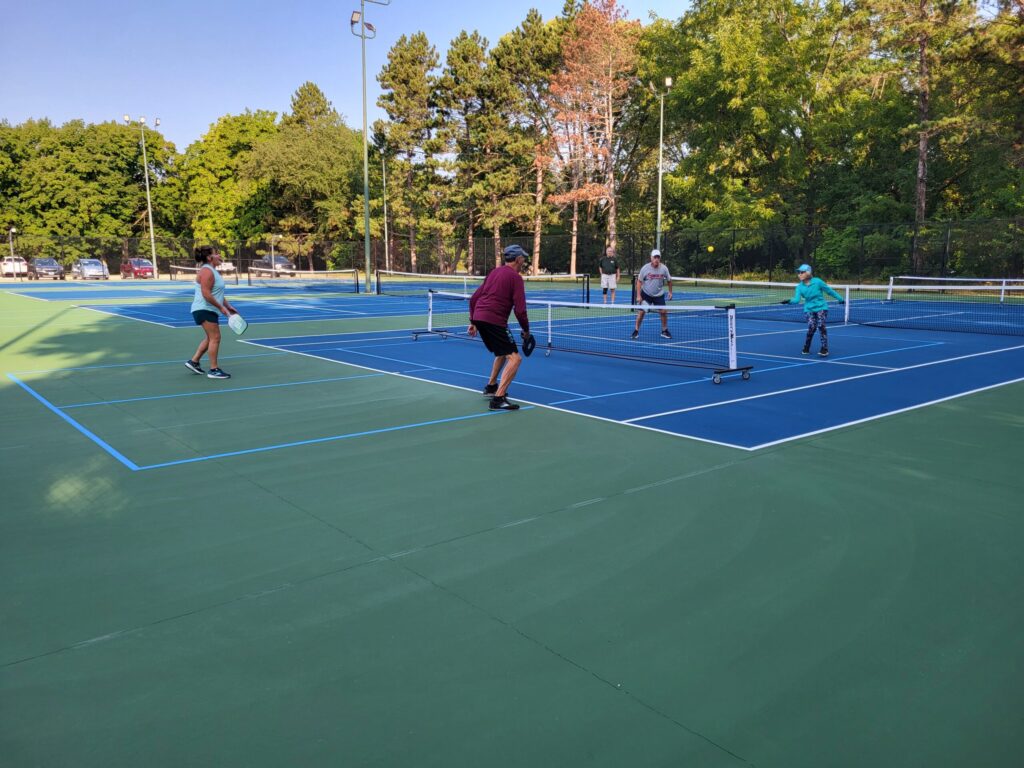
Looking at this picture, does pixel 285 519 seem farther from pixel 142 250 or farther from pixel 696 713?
pixel 142 250

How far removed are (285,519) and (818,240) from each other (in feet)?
Answer: 140

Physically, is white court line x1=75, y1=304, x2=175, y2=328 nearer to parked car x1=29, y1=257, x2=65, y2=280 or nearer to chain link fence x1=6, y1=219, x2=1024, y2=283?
chain link fence x1=6, y1=219, x2=1024, y2=283

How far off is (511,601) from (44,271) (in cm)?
5608

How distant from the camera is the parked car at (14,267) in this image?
165 ft

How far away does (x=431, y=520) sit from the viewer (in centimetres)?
532

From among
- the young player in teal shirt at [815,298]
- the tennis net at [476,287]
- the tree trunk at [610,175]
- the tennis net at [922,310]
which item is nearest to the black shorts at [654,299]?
the tennis net at [922,310]

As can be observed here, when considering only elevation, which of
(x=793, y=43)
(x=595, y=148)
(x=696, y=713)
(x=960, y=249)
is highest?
(x=793, y=43)

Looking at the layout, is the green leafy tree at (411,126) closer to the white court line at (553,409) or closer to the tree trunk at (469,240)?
the tree trunk at (469,240)

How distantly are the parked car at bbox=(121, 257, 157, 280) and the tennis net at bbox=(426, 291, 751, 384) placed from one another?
37183 millimetres

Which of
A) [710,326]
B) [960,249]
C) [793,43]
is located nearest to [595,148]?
[793,43]

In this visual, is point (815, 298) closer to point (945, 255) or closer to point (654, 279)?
point (654, 279)

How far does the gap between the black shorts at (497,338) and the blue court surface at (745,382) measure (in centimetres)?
74

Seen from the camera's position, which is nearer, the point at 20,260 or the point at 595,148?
the point at 595,148

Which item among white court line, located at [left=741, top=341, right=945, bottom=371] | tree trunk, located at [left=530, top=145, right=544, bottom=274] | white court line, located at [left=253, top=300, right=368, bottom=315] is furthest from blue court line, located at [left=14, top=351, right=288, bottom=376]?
tree trunk, located at [left=530, top=145, right=544, bottom=274]
